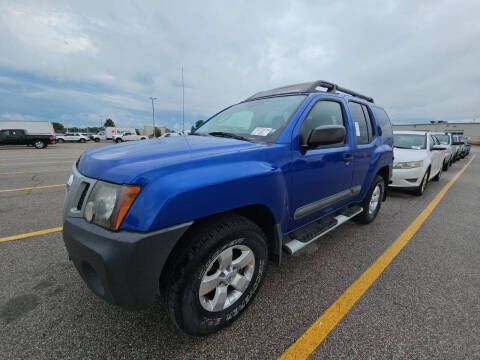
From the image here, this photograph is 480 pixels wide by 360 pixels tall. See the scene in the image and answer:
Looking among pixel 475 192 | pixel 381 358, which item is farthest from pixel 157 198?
pixel 475 192

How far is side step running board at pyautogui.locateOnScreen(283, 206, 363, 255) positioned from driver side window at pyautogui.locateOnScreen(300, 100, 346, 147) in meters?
0.86

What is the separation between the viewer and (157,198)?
124cm

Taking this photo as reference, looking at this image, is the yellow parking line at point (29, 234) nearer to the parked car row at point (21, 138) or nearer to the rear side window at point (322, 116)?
the rear side window at point (322, 116)

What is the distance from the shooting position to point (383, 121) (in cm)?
380

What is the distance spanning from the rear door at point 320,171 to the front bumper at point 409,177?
3.34 m

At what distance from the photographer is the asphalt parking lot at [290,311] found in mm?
1564

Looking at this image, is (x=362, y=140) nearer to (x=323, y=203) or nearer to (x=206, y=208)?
(x=323, y=203)

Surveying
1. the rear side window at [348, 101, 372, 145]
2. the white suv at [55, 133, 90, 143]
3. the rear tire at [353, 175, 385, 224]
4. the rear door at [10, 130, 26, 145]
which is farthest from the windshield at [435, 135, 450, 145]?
the white suv at [55, 133, 90, 143]

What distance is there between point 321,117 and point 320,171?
614mm

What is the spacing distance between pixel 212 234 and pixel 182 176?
410mm

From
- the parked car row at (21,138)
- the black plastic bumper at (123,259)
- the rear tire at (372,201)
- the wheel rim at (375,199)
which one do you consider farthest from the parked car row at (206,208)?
the parked car row at (21,138)

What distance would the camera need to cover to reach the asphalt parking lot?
1564mm

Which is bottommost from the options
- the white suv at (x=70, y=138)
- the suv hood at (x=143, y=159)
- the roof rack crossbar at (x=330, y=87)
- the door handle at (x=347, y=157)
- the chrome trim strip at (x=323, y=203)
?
the white suv at (x=70, y=138)

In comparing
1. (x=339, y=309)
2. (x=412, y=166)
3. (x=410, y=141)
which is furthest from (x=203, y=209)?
(x=410, y=141)
